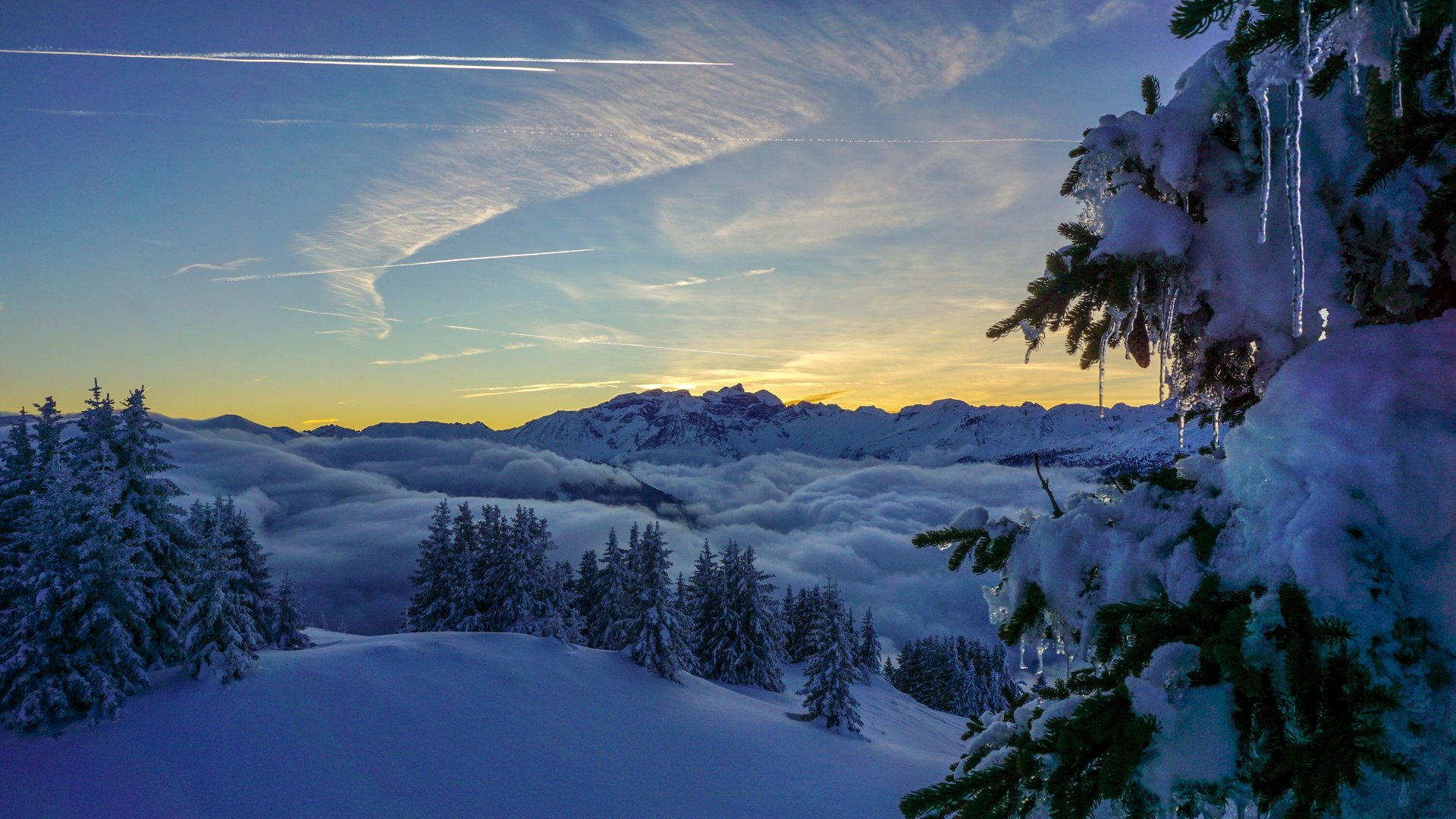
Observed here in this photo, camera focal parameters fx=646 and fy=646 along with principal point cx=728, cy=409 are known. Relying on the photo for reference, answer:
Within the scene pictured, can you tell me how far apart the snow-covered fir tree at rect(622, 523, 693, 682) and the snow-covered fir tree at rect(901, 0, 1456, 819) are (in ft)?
102

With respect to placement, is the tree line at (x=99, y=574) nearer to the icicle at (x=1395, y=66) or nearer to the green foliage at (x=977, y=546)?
the green foliage at (x=977, y=546)

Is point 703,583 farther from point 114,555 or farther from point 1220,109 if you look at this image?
point 1220,109

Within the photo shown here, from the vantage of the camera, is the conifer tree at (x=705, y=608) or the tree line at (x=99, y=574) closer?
the tree line at (x=99, y=574)

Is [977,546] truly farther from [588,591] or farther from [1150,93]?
[588,591]

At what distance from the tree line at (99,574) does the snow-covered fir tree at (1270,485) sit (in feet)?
83.8

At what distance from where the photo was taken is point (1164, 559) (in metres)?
2.66

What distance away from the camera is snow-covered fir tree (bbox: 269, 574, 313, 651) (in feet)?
123

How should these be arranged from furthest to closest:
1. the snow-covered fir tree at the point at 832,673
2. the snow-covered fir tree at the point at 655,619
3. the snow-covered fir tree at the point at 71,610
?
the snow-covered fir tree at the point at 832,673, the snow-covered fir tree at the point at 655,619, the snow-covered fir tree at the point at 71,610

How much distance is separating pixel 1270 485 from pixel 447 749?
24.5m

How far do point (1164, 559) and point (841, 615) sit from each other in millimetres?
36738

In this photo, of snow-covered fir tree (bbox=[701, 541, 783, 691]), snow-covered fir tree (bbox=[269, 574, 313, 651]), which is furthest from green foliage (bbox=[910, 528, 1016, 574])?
snow-covered fir tree (bbox=[269, 574, 313, 651])

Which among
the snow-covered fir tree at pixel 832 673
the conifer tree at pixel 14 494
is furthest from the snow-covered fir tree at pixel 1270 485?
the snow-covered fir tree at pixel 832 673

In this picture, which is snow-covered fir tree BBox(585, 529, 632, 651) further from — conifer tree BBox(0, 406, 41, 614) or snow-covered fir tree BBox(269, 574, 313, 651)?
conifer tree BBox(0, 406, 41, 614)

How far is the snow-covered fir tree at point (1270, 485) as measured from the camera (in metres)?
1.91
